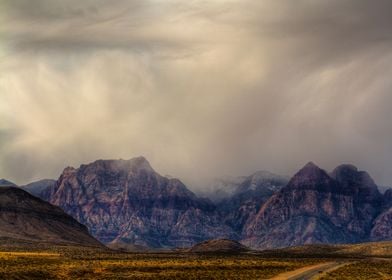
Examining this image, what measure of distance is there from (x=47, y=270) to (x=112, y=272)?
17760mm

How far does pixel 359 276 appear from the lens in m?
172

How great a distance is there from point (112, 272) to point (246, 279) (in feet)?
132

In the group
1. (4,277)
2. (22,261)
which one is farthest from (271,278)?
(22,261)

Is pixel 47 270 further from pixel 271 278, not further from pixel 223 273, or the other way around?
pixel 271 278

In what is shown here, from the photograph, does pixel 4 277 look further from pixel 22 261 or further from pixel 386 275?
pixel 386 275

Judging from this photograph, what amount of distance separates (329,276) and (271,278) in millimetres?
18250

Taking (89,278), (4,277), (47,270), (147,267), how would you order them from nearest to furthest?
(4,277)
(89,278)
(47,270)
(147,267)

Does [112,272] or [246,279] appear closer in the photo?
[246,279]

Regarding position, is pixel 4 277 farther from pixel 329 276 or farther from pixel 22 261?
pixel 329 276

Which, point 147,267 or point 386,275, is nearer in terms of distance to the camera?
point 386,275

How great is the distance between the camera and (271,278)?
6329 inches

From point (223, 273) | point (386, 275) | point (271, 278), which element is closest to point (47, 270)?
point (223, 273)

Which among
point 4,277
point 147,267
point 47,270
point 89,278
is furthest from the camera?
point 147,267

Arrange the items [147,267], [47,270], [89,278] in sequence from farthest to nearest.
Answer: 1. [147,267]
2. [47,270]
3. [89,278]
